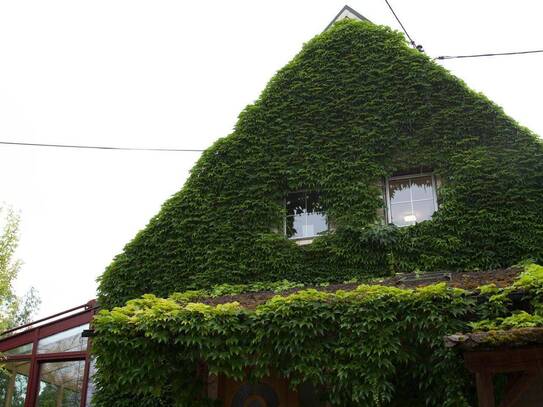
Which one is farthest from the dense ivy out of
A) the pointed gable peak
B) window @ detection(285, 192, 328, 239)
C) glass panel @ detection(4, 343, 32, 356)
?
the pointed gable peak

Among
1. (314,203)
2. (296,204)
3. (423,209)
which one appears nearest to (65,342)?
(296,204)

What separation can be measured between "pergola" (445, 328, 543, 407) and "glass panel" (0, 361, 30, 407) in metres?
11.6

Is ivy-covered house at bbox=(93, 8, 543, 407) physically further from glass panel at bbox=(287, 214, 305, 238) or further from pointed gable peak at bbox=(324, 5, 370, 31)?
pointed gable peak at bbox=(324, 5, 370, 31)

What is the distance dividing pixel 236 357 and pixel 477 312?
10.4ft

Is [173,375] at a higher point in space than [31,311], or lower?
lower

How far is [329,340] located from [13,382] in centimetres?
1007

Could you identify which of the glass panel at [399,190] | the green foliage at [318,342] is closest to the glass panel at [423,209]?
the glass panel at [399,190]

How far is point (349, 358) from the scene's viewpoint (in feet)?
24.2

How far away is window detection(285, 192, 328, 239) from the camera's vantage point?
11.4 m

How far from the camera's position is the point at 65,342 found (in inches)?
543

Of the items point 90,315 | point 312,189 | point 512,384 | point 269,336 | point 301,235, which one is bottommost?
point 512,384

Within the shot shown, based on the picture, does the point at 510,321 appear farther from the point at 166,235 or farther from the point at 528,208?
the point at 166,235

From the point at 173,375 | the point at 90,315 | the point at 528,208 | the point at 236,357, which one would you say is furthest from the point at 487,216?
the point at 90,315

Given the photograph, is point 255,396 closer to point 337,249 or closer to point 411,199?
point 337,249
